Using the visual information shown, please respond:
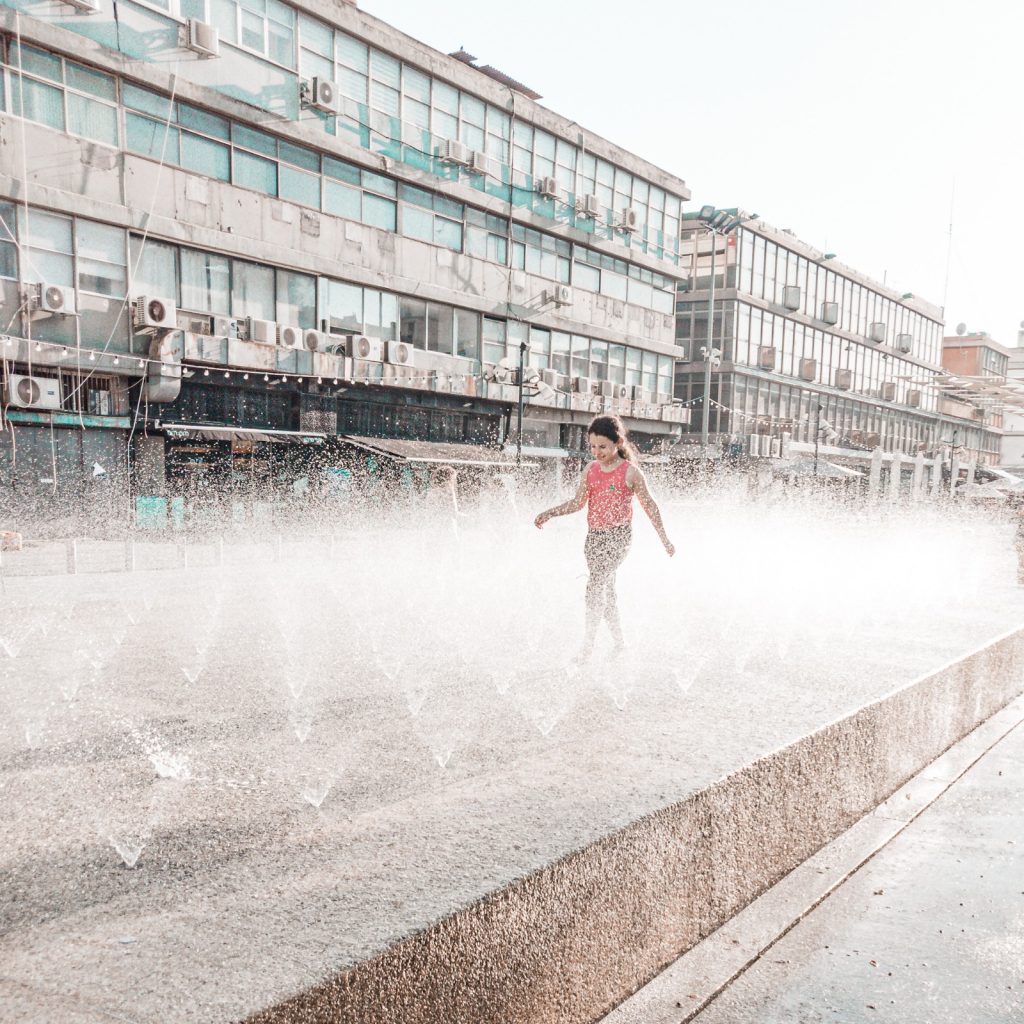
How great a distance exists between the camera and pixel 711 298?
130 ft

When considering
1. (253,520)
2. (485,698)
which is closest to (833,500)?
(253,520)

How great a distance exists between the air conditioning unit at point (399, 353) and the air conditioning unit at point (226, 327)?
4.74 meters

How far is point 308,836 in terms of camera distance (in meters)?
2.70

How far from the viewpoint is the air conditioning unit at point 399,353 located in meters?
24.3

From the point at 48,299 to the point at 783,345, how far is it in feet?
125

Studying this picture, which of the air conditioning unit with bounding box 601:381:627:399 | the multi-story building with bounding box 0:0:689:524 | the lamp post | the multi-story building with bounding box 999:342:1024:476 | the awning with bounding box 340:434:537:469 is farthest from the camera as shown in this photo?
the multi-story building with bounding box 999:342:1024:476

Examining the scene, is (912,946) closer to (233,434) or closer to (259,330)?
(233,434)

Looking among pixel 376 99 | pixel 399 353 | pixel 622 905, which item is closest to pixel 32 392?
pixel 399 353

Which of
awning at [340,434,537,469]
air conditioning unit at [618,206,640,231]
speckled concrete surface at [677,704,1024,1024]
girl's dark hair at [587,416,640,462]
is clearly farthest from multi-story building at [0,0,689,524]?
speckled concrete surface at [677,704,1024,1024]

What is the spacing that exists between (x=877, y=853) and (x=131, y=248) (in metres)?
19.7

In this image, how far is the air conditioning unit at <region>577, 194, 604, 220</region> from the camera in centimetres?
3114

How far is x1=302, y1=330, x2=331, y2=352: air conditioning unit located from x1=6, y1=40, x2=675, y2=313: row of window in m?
3.51

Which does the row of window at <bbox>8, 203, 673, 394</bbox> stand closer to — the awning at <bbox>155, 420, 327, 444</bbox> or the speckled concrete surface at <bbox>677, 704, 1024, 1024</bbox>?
the awning at <bbox>155, 420, 327, 444</bbox>

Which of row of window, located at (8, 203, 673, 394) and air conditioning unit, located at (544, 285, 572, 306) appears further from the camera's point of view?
air conditioning unit, located at (544, 285, 572, 306)
